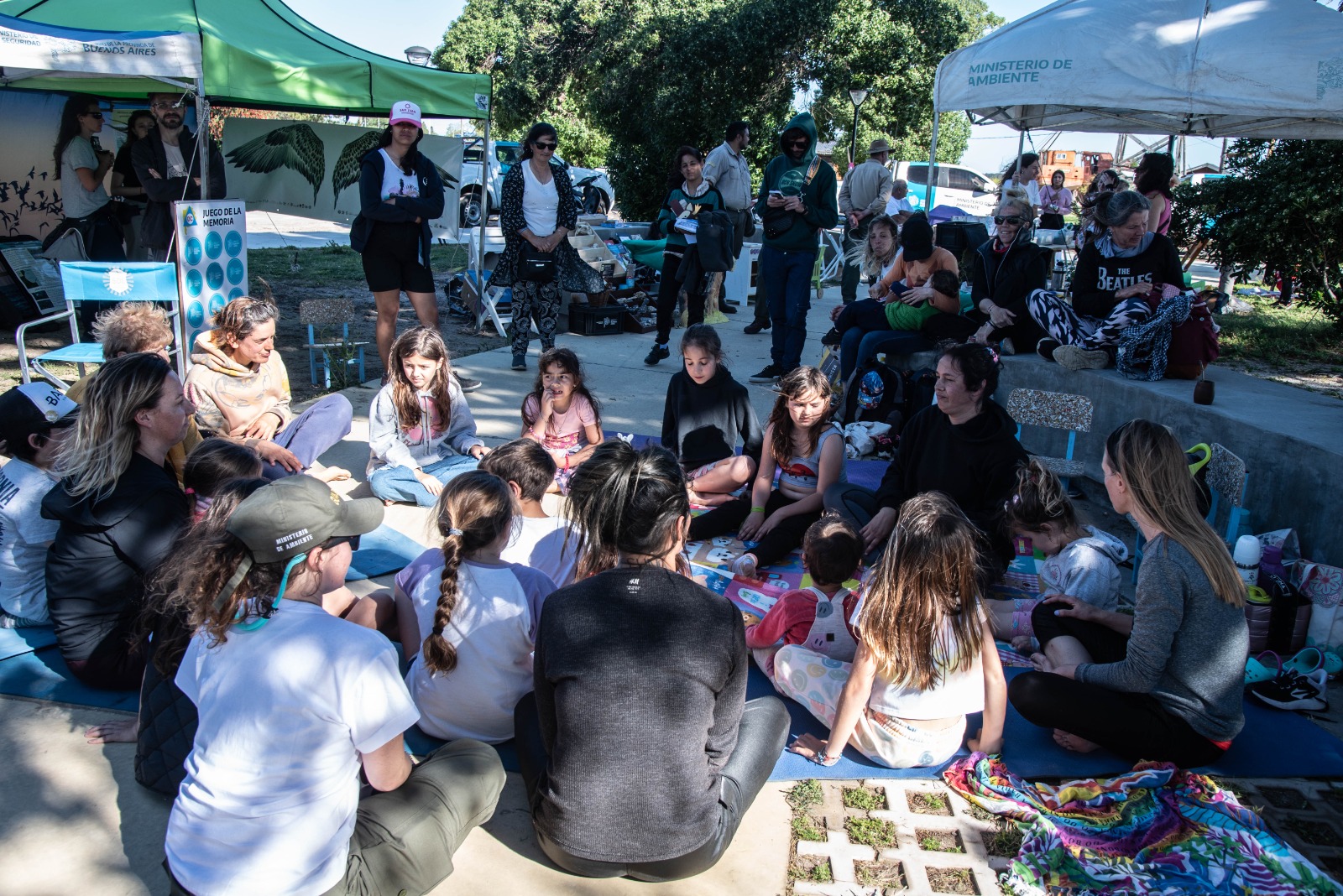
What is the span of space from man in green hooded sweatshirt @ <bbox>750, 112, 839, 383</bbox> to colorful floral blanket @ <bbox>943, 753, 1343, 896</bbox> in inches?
202

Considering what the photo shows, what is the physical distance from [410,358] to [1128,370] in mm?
4204

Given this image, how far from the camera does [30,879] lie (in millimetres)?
2447

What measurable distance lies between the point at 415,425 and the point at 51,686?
224cm

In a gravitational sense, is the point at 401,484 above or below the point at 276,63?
below

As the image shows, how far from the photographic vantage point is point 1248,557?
3.75 metres

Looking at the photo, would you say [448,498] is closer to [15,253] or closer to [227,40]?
[227,40]

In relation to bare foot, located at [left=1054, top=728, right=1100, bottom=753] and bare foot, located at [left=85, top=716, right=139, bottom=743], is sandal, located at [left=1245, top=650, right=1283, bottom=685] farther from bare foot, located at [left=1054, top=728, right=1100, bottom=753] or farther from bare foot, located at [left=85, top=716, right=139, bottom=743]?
bare foot, located at [left=85, top=716, right=139, bottom=743]

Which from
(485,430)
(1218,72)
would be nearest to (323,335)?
(485,430)

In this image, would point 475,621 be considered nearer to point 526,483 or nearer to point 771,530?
point 526,483

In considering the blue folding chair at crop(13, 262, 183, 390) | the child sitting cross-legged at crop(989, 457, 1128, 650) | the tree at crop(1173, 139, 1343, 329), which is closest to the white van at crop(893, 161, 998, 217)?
the tree at crop(1173, 139, 1343, 329)

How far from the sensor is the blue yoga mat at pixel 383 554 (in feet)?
14.1

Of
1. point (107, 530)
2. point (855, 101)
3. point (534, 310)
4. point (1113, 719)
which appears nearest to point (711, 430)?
point (1113, 719)

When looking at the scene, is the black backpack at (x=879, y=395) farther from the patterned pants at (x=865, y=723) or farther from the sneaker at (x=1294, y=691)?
the patterned pants at (x=865, y=723)

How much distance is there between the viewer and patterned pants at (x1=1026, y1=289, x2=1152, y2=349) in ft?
19.2
